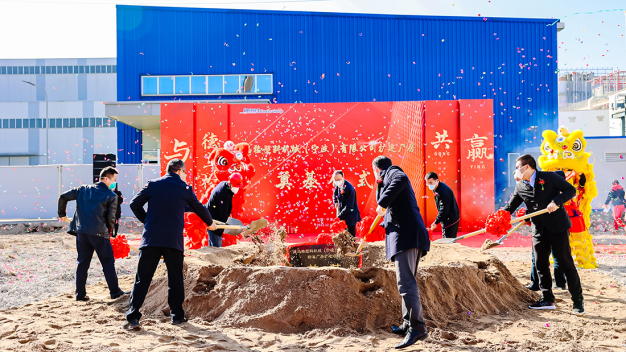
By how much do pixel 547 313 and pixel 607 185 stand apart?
41.0ft

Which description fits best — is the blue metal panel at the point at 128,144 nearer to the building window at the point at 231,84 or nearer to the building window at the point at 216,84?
the building window at the point at 216,84

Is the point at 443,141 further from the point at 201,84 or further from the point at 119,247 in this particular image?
the point at 201,84

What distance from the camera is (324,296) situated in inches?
156

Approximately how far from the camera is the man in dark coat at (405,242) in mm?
3424

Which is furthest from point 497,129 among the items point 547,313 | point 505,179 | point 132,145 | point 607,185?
point 132,145

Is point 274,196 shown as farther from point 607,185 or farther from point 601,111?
point 601,111

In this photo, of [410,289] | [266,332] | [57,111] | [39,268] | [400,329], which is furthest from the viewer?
[57,111]

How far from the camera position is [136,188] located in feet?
41.7

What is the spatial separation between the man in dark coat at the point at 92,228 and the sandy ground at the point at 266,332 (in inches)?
10.0

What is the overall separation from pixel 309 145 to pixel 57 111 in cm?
2477

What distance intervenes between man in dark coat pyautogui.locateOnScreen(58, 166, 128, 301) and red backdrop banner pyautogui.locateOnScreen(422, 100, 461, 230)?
24.9 ft

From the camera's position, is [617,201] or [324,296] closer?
[324,296]

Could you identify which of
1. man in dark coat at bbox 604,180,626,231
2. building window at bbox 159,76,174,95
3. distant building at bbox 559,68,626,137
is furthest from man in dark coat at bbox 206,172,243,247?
distant building at bbox 559,68,626,137

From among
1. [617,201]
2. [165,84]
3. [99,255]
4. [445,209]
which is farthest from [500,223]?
[165,84]
